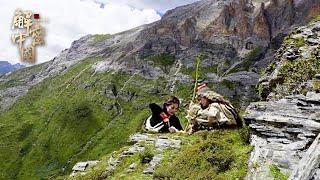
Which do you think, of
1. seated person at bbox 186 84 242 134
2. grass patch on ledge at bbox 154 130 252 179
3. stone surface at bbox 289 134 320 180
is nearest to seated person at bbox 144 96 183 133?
seated person at bbox 186 84 242 134

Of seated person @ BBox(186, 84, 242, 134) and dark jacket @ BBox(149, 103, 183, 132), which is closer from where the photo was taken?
seated person @ BBox(186, 84, 242, 134)

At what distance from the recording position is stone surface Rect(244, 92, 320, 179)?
1730 cm

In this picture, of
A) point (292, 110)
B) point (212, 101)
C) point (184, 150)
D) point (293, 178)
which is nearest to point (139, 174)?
point (184, 150)

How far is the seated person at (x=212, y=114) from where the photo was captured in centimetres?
2517

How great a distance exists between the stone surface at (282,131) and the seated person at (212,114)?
402cm

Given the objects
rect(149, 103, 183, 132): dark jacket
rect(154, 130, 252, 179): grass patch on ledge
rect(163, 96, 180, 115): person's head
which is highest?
rect(163, 96, 180, 115): person's head

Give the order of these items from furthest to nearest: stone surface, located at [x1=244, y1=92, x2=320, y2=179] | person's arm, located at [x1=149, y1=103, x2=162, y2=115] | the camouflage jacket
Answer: person's arm, located at [x1=149, y1=103, x2=162, y2=115] < the camouflage jacket < stone surface, located at [x1=244, y1=92, x2=320, y2=179]

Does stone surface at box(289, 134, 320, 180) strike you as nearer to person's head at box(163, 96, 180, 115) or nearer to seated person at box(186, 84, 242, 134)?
seated person at box(186, 84, 242, 134)

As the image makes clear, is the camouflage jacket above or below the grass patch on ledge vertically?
above

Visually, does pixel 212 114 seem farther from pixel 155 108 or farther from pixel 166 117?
pixel 166 117

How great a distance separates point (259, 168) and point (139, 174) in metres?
7.38

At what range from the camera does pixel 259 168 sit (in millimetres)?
17672

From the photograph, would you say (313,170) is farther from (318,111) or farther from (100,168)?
(100,168)

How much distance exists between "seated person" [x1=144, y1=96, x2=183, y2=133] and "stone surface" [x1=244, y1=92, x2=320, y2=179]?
9.01 m
